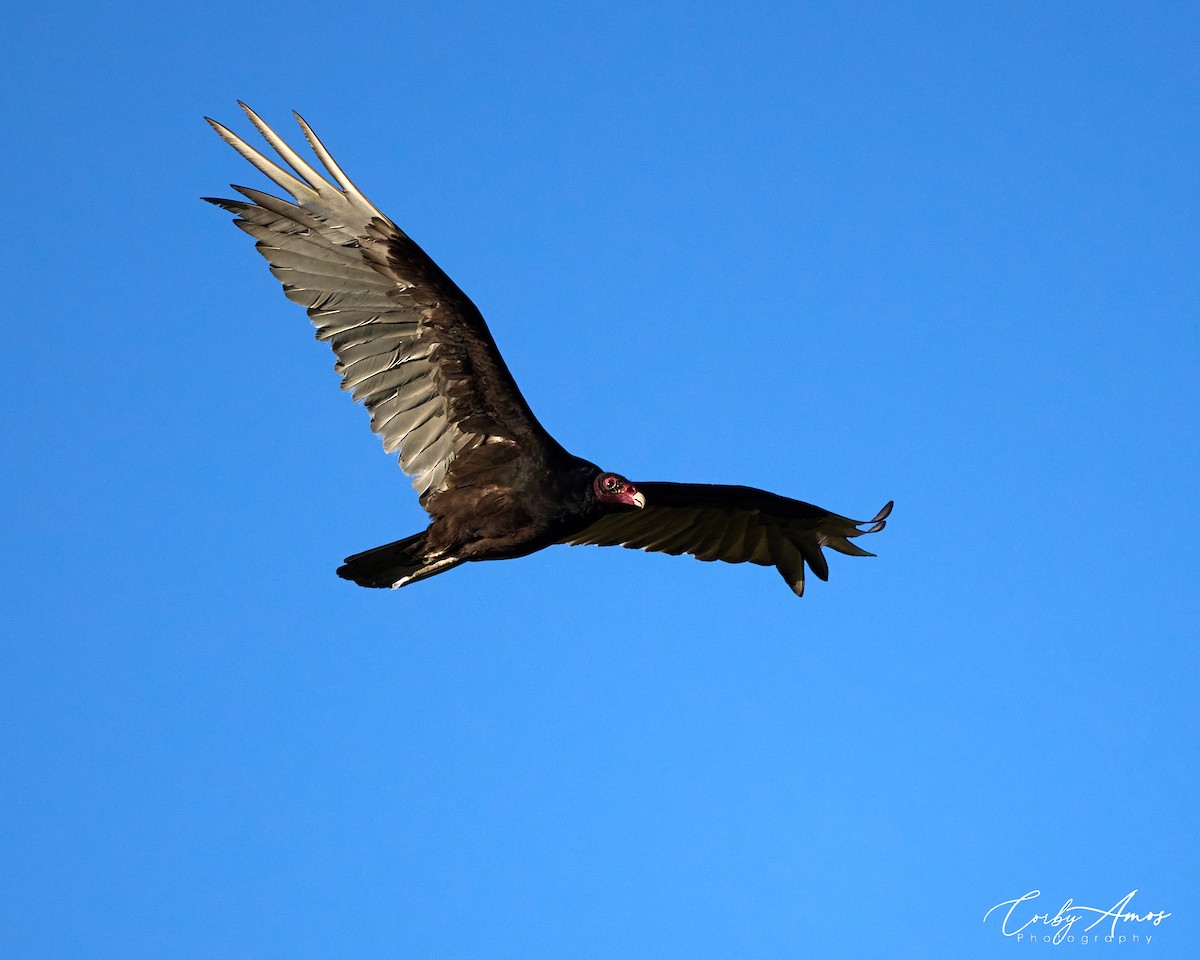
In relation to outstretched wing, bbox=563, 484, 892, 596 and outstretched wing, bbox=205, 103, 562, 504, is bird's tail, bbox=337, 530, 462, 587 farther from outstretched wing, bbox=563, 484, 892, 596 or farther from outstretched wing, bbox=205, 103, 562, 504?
outstretched wing, bbox=563, 484, 892, 596

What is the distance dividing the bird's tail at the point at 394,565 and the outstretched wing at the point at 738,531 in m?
1.48

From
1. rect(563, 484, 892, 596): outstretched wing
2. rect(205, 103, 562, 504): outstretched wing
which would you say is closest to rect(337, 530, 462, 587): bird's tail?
rect(205, 103, 562, 504): outstretched wing

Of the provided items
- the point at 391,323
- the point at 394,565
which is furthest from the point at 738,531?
the point at 391,323

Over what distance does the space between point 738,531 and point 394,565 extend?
2.69 m

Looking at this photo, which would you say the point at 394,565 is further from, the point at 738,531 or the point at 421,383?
the point at 738,531

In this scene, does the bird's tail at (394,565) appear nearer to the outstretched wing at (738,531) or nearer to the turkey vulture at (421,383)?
the turkey vulture at (421,383)

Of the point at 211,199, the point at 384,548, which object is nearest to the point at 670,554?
the point at 384,548

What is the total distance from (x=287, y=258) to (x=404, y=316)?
666 millimetres

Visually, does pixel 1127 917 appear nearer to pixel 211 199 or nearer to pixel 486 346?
pixel 486 346

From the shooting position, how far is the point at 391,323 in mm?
7398

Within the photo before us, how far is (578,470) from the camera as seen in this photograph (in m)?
7.61

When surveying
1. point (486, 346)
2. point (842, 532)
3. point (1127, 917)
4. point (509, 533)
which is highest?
point (842, 532)

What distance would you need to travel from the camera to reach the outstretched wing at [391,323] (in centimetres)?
717

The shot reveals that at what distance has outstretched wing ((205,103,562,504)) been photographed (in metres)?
7.17
